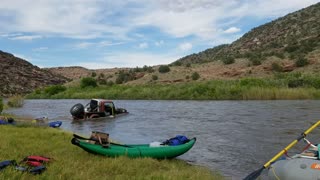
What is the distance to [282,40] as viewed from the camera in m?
79.2

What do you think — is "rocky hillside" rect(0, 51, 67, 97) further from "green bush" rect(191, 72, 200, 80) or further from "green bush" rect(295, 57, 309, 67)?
"green bush" rect(295, 57, 309, 67)

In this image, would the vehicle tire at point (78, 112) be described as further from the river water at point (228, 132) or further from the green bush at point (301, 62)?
the green bush at point (301, 62)

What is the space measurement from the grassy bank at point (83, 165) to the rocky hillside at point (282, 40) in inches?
1943

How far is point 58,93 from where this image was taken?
2749 inches

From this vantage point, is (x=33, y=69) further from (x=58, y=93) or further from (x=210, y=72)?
(x=210, y=72)

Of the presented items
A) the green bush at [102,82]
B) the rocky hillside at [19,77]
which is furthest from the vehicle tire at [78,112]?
the rocky hillside at [19,77]

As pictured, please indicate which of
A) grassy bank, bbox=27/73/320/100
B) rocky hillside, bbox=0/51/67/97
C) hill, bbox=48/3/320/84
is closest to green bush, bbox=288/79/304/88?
grassy bank, bbox=27/73/320/100

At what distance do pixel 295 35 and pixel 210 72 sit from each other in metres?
26.2

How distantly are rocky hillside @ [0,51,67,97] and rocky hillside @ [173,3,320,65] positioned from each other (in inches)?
1243

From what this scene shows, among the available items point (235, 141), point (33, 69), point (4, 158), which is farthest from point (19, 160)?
point (33, 69)

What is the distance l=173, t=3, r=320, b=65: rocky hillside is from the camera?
6419 cm

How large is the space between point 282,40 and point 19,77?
181ft

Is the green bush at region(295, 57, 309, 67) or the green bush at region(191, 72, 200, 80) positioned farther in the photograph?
the green bush at region(191, 72, 200, 80)

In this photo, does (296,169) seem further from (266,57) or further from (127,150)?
(266,57)
